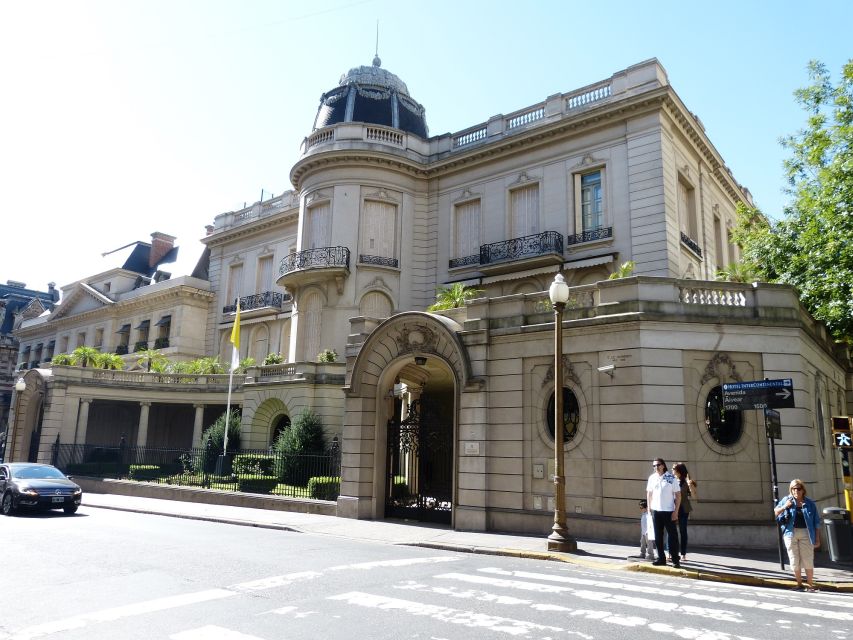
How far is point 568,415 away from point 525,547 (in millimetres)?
3639

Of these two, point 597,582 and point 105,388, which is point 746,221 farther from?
point 105,388

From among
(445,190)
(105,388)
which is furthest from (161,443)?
(445,190)

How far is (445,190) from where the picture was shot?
106 feet

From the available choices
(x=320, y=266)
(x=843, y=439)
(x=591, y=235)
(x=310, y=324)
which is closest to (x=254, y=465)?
(x=310, y=324)

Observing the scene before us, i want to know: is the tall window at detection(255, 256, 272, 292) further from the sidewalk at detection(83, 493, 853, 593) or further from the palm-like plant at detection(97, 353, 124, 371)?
the sidewalk at detection(83, 493, 853, 593)

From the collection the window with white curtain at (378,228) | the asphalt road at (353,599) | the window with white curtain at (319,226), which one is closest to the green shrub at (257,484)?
the asphalt road at (353,599)

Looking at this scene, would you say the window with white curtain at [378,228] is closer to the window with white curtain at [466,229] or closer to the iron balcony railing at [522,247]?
the window with white curtain at [466,229]

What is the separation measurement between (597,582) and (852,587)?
409 cm

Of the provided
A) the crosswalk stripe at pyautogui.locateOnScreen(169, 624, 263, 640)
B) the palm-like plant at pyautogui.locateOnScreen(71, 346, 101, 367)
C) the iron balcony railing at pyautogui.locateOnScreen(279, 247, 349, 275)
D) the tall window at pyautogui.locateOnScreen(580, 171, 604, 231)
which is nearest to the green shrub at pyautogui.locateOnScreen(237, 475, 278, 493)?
the iron balcony railing at pyautogui.locateOnScreen(279, 247, 349, 275)

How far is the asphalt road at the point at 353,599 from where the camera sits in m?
6.75

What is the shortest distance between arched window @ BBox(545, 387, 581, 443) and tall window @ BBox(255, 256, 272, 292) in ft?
92.1

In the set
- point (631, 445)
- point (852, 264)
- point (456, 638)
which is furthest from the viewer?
point (852, 264)

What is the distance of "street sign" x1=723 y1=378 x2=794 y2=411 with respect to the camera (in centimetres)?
1174

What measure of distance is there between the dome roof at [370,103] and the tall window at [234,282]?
39.9 feet
